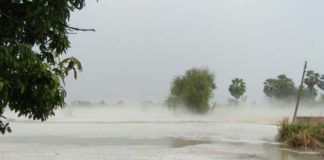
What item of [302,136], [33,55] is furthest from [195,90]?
[33,55]

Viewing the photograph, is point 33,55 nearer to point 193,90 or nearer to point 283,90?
point 193,90

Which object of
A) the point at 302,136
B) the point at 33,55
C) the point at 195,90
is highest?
the point at 195,90

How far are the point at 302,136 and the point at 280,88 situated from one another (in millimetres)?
91896

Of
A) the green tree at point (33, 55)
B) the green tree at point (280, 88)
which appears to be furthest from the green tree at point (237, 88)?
the green tree at point (33, 55)

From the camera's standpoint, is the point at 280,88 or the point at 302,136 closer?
the point at 302,136

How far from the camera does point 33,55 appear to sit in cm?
429

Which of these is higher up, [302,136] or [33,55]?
[33,55]

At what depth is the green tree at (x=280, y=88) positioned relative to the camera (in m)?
121

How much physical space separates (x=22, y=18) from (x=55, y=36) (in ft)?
1.35

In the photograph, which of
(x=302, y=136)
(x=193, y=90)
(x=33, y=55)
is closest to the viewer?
(x=33, y=55)

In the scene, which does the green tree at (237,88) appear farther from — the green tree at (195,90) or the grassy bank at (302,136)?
the grassy bank at (302,136)

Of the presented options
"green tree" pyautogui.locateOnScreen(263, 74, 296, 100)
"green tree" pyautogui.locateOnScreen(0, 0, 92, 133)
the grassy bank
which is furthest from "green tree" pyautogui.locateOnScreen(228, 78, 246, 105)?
"green tree" pyautogui.locateOnScreen(0, 0, 92, 133)

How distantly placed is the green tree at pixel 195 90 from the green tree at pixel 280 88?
A: 36302mm

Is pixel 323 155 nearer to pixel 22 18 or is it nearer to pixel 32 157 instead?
pixel 32 157
